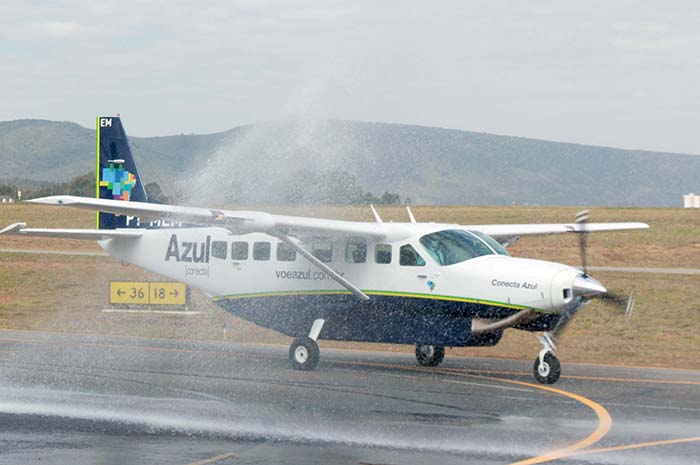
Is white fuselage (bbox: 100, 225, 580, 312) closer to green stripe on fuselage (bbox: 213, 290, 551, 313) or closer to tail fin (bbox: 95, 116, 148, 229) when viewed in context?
green stripe on fuselage (bbox: 213, 290, 551, 313)

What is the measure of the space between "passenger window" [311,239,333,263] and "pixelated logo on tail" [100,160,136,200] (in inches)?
341

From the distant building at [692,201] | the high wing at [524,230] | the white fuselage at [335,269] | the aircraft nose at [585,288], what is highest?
the distant building at [692,201]

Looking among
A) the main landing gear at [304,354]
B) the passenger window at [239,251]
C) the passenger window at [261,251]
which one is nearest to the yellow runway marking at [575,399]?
the main landing gear at [304,354]

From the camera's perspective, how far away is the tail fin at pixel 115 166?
94.3 feet

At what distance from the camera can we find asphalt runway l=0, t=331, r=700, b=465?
12.7m

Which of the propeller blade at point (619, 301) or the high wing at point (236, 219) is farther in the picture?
the high wing at point (236, 219)

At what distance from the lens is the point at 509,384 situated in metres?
19.2

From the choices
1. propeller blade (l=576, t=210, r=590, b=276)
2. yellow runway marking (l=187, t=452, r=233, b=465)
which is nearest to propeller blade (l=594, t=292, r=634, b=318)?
propeller blade (l=576, t=210, r=590, b=276)

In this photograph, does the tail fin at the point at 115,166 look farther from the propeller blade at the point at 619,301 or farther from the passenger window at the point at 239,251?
the propeller blade at the point at 619,301

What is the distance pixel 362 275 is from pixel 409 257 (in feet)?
3.37

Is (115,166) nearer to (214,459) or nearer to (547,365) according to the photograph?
(547,365)

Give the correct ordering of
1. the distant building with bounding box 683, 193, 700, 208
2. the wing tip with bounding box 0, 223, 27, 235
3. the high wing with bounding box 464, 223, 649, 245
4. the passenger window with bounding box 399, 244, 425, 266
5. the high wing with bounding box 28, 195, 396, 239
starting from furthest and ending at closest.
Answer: the distant building with bounding box 683, 193, 700, 208 → the high wing with bounding box 464, 223, 649, 245 → the wing tip with bounding box 0, 223, 27, 235 → the passenger window with bounding box 399, 244, 425, 266 → the high wing with bounding box 28, 195, 396, 239

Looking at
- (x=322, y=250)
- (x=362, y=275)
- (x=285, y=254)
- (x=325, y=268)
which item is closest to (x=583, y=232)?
(x=362, y=275)

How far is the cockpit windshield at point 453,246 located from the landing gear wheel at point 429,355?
236 cm
